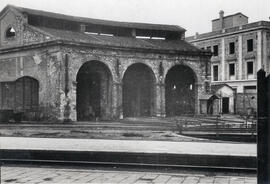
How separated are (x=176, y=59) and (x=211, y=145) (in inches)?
641

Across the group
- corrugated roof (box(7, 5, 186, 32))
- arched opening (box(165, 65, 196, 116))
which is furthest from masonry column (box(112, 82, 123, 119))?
corrugated roof (box(7, 5, 186, 32))

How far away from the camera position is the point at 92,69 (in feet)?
83.3

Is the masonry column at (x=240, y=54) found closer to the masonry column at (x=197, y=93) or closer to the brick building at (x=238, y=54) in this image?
the brick building at (x=238, y=54)

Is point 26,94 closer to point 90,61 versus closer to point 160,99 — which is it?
point 90,61

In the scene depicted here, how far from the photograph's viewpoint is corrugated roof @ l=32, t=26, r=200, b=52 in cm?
2380

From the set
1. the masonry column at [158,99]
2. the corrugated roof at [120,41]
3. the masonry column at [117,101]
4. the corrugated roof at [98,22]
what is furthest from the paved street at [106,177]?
the masonry column at [158,99]

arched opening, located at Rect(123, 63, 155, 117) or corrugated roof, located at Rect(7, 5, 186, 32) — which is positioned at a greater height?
corrugated roof, located at Rect(7, 5, 186, 32)

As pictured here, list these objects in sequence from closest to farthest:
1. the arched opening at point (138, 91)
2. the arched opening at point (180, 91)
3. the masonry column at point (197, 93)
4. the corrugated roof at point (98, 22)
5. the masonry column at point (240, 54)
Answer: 1. the corrugated roof at point (98, 22)
2. the arched opening at point (138, 91)
3. the masonry column at point (197, 93)
4. the arched opening at point (180, 91)
5. the masonry column at point (240, 54)

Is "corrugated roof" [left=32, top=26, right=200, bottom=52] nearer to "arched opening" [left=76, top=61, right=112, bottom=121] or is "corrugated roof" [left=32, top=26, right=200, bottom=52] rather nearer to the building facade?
the building facade

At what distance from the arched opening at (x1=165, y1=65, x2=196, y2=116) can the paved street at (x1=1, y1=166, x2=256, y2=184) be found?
2089cm

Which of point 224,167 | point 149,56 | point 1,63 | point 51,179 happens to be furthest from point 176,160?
point 1,63

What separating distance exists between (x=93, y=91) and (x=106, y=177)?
18694 millimetres

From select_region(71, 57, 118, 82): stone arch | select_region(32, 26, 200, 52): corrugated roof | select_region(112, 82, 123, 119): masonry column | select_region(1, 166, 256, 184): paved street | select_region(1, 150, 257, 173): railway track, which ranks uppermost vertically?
select_region(32, 26, 200, 52): corrugated roof

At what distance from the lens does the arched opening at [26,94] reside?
901 inches
